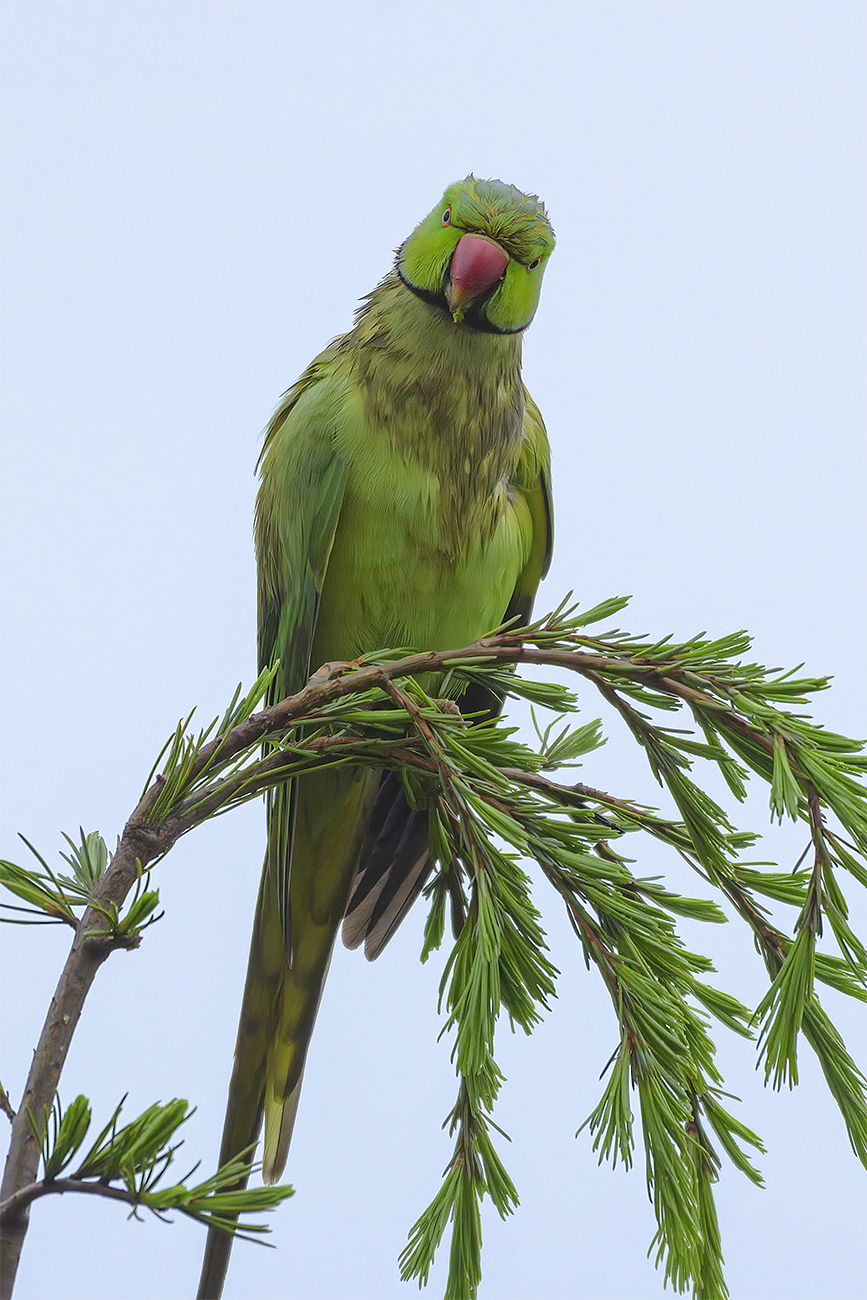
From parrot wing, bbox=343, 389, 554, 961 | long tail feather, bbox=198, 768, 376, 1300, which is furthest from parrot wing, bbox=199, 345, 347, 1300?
parrot wing, bbox=343, 389, 554, 961

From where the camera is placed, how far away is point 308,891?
1260mm

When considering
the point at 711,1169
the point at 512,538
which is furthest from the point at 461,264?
the point at 711,1169

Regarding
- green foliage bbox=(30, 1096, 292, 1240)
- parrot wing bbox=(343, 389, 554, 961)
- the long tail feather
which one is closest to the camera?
green foliage bbox=(30, 1096, 292, 1240)

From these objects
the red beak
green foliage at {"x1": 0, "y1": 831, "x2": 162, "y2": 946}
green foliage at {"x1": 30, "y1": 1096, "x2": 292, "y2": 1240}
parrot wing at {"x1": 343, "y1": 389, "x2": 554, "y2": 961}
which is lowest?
green foliage at {"x1": 30, "y1": 1096, "x2": 292, "y2": 1240}

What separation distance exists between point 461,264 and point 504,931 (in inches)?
28.5

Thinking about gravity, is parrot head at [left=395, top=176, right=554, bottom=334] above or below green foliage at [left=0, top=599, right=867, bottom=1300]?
above

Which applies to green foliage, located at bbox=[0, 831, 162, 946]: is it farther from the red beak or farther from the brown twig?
the red beak

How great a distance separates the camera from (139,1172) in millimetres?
532

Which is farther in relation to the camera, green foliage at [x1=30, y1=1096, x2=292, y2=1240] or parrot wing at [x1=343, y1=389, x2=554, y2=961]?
parrot wing at [x1=343, y1=389, x2=554, y2=961]

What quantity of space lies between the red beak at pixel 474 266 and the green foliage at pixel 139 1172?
865 mm

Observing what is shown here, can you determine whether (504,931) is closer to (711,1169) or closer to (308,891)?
(711,1169)

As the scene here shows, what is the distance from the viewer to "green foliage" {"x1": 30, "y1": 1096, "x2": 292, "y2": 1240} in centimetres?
52

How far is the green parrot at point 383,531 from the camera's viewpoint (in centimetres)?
114

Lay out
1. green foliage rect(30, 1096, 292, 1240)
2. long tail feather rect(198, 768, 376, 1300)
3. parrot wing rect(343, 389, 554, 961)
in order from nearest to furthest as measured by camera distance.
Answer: green foliage rect(30, 1096, 292, 1240)
long tail feather rect(198, 768, 376, 1300)
parrot wing rect(343, 389, 554, 961)
